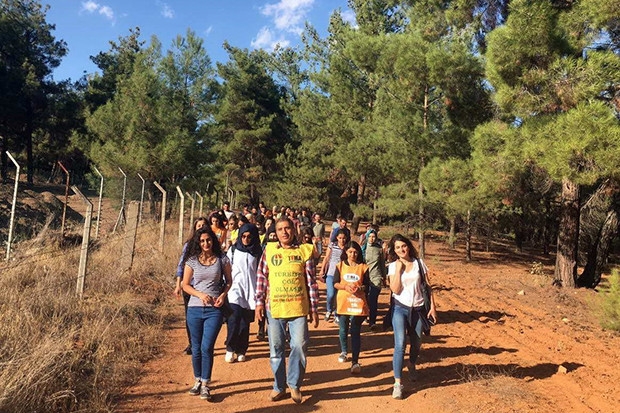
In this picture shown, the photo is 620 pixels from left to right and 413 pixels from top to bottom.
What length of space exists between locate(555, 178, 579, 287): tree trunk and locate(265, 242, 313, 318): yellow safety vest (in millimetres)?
9855

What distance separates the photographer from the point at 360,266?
18.9 feet

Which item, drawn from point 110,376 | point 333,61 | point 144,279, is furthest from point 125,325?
point 333,61

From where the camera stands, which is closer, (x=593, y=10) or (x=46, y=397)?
(x=46, y=397)

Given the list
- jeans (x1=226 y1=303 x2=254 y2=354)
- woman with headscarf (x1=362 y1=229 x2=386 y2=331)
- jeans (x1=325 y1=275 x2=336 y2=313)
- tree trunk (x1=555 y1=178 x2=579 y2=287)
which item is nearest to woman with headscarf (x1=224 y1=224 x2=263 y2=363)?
jeans (x1=226 y1=303 x2=254 y2=354)

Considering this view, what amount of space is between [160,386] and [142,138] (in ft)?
54.7

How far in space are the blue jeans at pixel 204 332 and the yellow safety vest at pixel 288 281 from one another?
56 cm

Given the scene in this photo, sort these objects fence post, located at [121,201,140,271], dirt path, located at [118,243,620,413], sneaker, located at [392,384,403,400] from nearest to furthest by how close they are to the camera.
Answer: dirt path, located at [118,243,620,413], sneaker, located at [392,384,403,400], fence post, located at [121,201,140,271]

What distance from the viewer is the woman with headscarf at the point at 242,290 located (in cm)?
538

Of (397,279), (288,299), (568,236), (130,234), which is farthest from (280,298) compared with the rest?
(568,236)

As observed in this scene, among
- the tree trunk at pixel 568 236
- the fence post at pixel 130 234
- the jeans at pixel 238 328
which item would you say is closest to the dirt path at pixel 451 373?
the jeans at pixel 238 328

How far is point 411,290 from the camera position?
4852mm

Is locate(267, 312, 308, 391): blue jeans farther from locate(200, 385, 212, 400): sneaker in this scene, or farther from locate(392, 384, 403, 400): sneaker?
locate(392, 384, 403, 400): sneaker

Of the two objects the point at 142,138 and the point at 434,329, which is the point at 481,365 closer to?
the point at 434,329

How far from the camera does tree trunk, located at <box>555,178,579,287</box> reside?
38.3 feet
